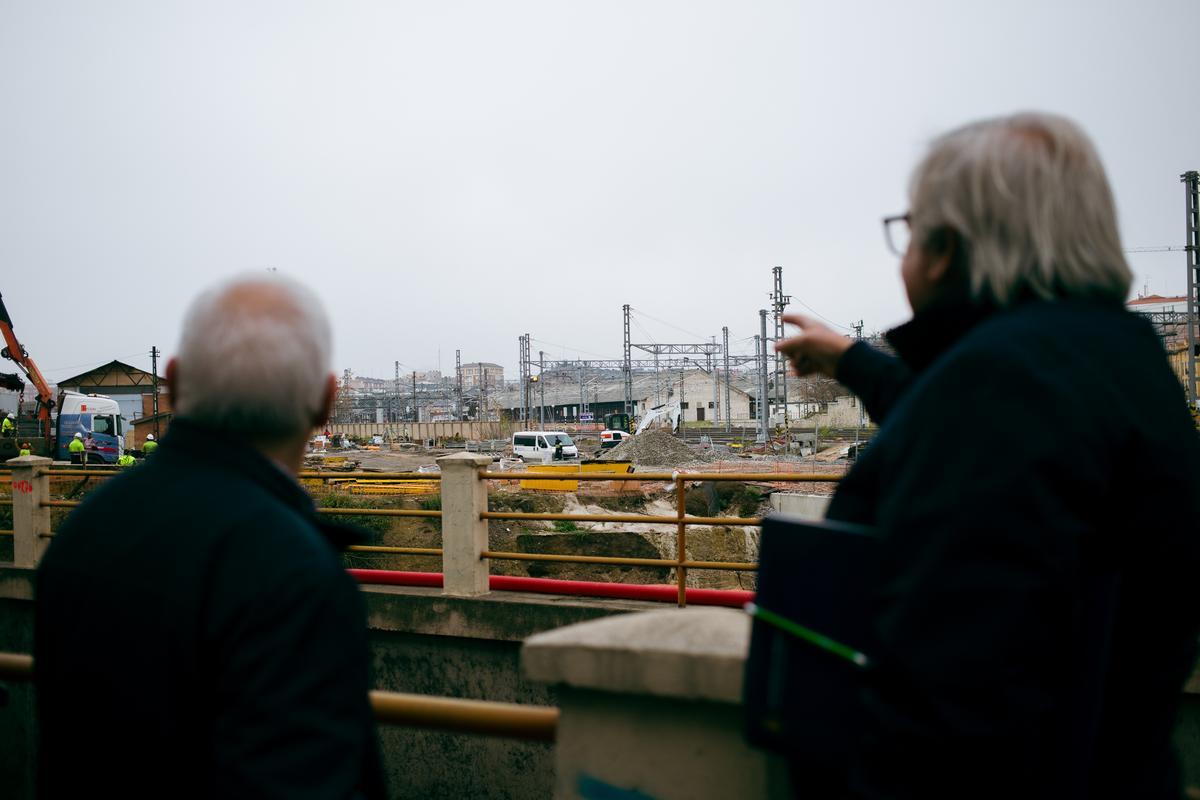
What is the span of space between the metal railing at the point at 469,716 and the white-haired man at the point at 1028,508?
907 millimetres

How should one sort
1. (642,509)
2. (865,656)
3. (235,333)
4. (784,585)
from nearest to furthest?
(865,656) → (784,585) → (235,333) → (642,509)

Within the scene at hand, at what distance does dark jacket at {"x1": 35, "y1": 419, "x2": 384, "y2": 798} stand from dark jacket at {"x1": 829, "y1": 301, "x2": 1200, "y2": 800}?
759mm

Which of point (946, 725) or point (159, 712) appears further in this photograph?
point (159, 712)

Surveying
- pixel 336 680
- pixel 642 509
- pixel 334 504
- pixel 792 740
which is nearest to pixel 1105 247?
pixel 792 740

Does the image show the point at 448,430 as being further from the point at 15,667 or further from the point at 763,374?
the point at 15,667

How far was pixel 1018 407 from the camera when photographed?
1028mm

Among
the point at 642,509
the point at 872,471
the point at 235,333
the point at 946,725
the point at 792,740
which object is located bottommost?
the point at 642,509

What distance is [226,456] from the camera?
54.1 inches

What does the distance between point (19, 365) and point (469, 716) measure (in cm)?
3254

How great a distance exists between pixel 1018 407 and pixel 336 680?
1013 mm

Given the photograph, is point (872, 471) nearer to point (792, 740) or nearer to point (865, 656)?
point (865, 656)

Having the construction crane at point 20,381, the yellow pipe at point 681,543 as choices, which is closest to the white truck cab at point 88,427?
the construction crane at point 20,381

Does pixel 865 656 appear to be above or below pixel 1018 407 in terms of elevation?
below

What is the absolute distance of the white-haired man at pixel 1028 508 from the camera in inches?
38.8
